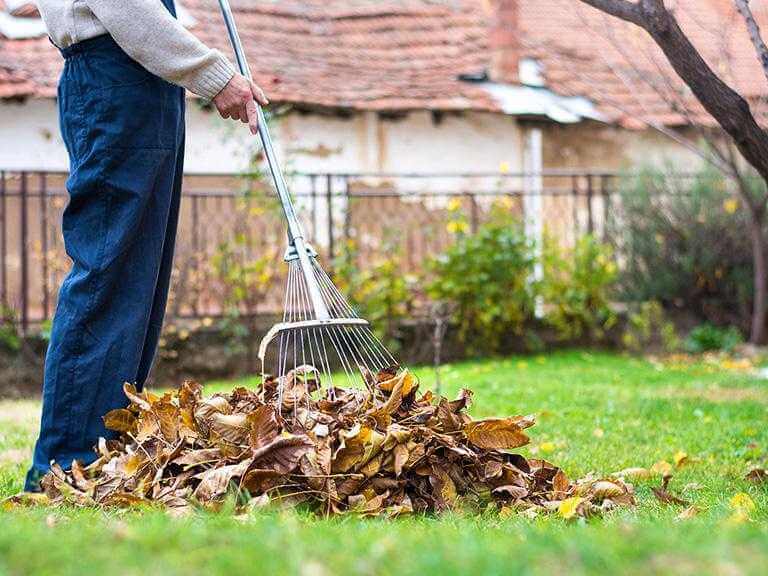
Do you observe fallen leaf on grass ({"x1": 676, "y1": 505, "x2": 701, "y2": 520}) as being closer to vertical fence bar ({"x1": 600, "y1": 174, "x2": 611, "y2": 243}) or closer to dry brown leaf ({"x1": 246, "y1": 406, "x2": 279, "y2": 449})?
dry brown leaf ({"x1": 246, "y1": 406, "x2": 279, "y2": 449})

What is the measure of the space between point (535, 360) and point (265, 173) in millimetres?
2569

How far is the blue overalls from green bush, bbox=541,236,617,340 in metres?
6.31

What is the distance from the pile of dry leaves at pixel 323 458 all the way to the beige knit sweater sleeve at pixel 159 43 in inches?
34.9

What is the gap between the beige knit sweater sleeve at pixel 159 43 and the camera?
10.6 ft

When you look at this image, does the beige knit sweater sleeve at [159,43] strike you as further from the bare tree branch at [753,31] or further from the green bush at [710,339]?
the green bush at [710,339]

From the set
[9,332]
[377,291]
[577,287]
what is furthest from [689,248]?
[9,332]

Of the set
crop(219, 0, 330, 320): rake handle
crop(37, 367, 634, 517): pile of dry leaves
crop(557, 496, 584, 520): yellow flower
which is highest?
crop(219, 0, 330, 320): rake handle

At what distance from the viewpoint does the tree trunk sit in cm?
890

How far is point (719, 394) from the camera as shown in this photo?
6535 mm

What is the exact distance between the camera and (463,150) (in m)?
12.3

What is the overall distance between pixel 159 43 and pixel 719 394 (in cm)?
436

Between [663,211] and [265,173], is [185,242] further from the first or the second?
[663,211]

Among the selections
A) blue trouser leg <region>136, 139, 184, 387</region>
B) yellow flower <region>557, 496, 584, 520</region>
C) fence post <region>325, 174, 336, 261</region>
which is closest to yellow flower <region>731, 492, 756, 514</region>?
yellow flower <region>557, 496, 584, 520</region>

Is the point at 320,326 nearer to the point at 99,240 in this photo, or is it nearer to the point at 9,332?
the point at 99,240
